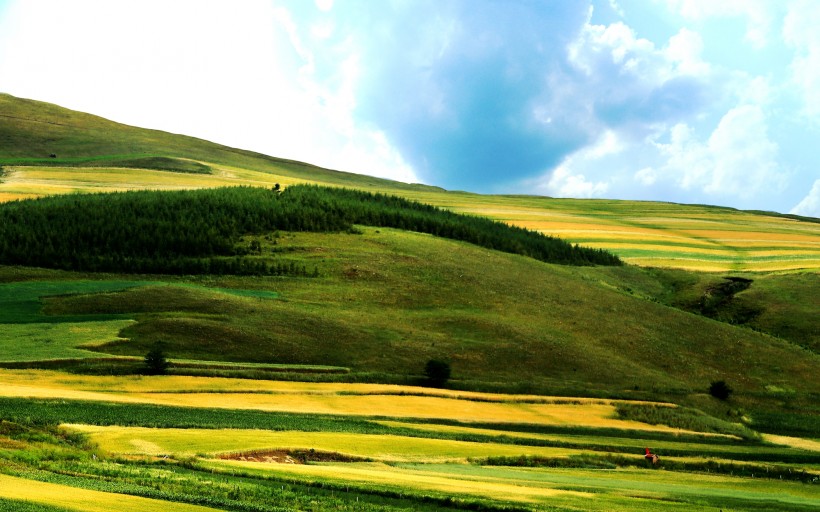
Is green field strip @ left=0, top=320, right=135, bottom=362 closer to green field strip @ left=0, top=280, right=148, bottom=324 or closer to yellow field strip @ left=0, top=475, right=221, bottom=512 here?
green field strip @ left=0, top=280, right=148, bottom=324

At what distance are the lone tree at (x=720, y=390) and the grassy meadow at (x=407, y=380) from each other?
0.86 metres

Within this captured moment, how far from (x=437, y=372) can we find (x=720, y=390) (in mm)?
27940

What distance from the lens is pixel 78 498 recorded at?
101ft

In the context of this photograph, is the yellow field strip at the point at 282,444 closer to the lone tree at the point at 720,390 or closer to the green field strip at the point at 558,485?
the green field strip at the point at 558,485

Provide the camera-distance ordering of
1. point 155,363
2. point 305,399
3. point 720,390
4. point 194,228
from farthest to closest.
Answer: point 194,228, point 720,390, point 155,363, point 305,399

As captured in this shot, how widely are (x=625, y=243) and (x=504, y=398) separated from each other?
10025 cm

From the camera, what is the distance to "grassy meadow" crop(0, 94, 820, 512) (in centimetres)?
4122

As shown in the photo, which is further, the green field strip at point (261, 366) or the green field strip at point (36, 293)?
the green field strip at point (36, 293)

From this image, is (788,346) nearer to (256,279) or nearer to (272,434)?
(256,279)

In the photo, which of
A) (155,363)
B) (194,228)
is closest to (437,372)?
(155,363)

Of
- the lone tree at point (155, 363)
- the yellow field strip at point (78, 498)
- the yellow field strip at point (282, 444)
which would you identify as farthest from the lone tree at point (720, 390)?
the yellow field strip at point (78, 498)

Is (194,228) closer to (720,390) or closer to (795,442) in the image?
(720,390)

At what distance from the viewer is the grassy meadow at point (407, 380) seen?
4122 cm

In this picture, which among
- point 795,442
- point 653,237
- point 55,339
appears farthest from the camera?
point 653,237
